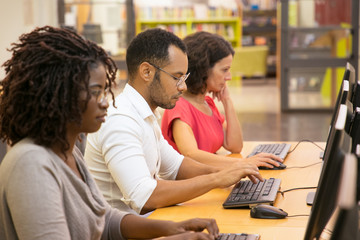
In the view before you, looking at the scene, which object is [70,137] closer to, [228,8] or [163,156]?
[163,156]

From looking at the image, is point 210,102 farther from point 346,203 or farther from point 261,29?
point 261,29

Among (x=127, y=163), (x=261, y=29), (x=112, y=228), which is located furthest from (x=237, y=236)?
(x=261, y=29)

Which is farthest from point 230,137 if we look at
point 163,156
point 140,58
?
point 140,58

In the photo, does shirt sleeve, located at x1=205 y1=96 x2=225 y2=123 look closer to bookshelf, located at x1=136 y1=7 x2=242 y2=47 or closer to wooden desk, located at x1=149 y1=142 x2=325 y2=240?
wooden desk, located at x1=149 y1=142 x2=325 y2=240

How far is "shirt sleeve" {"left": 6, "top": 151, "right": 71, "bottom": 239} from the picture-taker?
1.27 m

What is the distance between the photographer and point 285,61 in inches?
320

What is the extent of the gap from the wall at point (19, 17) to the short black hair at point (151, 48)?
4301mm

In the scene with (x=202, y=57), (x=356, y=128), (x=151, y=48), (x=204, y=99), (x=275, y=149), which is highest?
(x=151, y=48)

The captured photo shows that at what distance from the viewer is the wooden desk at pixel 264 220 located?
5.70ft

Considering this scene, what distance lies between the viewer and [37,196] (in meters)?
1.28

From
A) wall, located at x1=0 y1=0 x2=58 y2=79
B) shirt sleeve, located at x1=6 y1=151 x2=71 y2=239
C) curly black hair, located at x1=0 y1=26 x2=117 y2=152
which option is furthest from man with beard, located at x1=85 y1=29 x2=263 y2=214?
wall, located at x1=0 y1=0 x2=58 y2=79

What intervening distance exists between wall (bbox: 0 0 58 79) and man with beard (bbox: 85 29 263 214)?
4329 millimetres

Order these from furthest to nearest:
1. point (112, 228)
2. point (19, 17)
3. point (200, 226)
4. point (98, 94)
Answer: point (19, 17)
point (112, 228)
point (200, 226)
point (98, 94)

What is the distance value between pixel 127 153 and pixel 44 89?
647 millimetres
